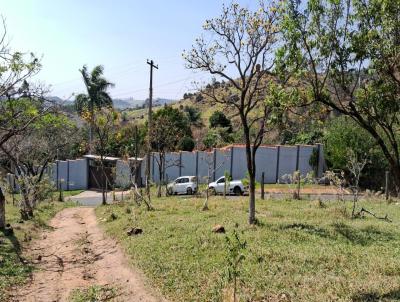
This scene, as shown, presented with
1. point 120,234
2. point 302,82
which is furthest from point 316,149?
point 302,82

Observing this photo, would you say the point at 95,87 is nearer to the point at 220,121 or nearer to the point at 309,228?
the point at 220,121

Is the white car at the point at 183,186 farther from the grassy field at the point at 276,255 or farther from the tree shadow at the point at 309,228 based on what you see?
the tree shadow at the point at 309,228

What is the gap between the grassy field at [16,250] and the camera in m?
11.2

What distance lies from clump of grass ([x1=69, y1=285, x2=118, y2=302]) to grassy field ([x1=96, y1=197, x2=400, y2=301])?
0.90 metres

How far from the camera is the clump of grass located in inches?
384

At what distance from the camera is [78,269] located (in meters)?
12.7

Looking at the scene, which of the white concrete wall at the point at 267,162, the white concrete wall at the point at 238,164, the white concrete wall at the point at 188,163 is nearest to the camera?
the white concrete wall at the point at 267,162

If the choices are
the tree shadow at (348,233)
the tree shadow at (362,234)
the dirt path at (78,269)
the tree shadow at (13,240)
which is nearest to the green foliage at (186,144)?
the dirt path at (78,269)

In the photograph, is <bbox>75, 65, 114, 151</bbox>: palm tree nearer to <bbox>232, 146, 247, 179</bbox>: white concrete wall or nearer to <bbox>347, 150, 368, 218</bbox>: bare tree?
<bbox>232, 146, 247, 179</bbox>: white concrete wall

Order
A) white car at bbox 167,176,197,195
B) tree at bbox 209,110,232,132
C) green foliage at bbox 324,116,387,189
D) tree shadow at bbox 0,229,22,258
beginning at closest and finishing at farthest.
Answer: tree shadow at bbox 0,229,22,258, green foliage at bbox 324,116,387,189, white car at bbox 167,176,197,195, tree at bbox 209,110,232,132

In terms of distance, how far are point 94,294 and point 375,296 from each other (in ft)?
17.8

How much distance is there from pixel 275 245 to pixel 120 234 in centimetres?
604

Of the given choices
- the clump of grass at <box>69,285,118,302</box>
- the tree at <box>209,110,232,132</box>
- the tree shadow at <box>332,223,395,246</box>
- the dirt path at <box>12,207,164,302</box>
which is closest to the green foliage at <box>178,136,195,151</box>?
the tree at <box>209,110,232,132</box>

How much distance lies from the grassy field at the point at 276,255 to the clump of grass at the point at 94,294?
90cm
